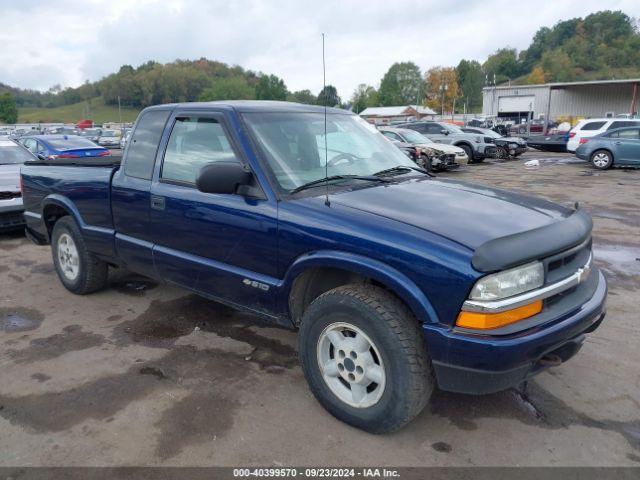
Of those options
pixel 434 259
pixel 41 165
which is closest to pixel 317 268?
pixel 434 259

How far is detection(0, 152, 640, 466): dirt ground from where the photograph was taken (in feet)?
8.99

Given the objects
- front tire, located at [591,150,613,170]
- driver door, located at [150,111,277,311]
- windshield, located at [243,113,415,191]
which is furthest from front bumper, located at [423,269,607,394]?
front tire, located at [591,150,613,170]

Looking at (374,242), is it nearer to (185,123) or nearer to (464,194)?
(464,194)

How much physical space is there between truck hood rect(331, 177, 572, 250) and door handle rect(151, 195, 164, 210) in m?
1.48

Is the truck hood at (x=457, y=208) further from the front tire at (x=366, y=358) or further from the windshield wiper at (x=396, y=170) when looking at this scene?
the front tire at (x=366, y=358)

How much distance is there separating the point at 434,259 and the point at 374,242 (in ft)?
1.12

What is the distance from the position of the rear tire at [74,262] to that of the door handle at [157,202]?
53.3 inches

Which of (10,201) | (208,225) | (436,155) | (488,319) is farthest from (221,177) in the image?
(436,155)

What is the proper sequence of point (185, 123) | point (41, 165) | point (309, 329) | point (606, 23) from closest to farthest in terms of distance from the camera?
point (309, 329)
point (185, 123)
point (41, 165)
point (606, 23)

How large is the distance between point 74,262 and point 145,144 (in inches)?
66.2

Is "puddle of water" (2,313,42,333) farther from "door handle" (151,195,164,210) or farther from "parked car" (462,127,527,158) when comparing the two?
"parked car" (462,127,527,158)

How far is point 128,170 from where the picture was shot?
169 inches

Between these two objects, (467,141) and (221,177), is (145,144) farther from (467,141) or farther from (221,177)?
(467,141)

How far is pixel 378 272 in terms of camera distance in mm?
2633
